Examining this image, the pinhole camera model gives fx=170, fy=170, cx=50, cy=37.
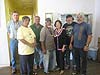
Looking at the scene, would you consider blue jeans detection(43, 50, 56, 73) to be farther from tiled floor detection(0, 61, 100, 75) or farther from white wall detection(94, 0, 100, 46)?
white wall detection(94, 0, 100, 46)

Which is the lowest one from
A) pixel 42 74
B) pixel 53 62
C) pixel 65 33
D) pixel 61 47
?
pixel 42 74

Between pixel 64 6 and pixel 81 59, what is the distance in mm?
2050

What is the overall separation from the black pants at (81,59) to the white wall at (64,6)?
1.76 meters

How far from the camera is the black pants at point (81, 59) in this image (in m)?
3.77

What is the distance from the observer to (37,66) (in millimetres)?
4590

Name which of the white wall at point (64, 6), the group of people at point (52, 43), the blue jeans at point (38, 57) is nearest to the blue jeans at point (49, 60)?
the group of people at point (52, 43)

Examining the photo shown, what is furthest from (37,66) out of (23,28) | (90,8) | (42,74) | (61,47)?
(90,8)

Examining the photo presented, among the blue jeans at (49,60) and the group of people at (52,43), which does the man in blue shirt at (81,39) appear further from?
the blue jeans at (49,60)

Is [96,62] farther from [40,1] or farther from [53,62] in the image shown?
[40,1]

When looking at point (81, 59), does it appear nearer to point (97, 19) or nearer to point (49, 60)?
point (49, 60)

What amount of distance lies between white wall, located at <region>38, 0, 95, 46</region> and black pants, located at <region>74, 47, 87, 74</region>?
5.77 ft

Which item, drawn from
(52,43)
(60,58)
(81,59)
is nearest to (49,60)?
(60,58)

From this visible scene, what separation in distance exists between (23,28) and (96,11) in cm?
297

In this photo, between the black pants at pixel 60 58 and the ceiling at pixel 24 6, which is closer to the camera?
the black pants at pixel 60 58
